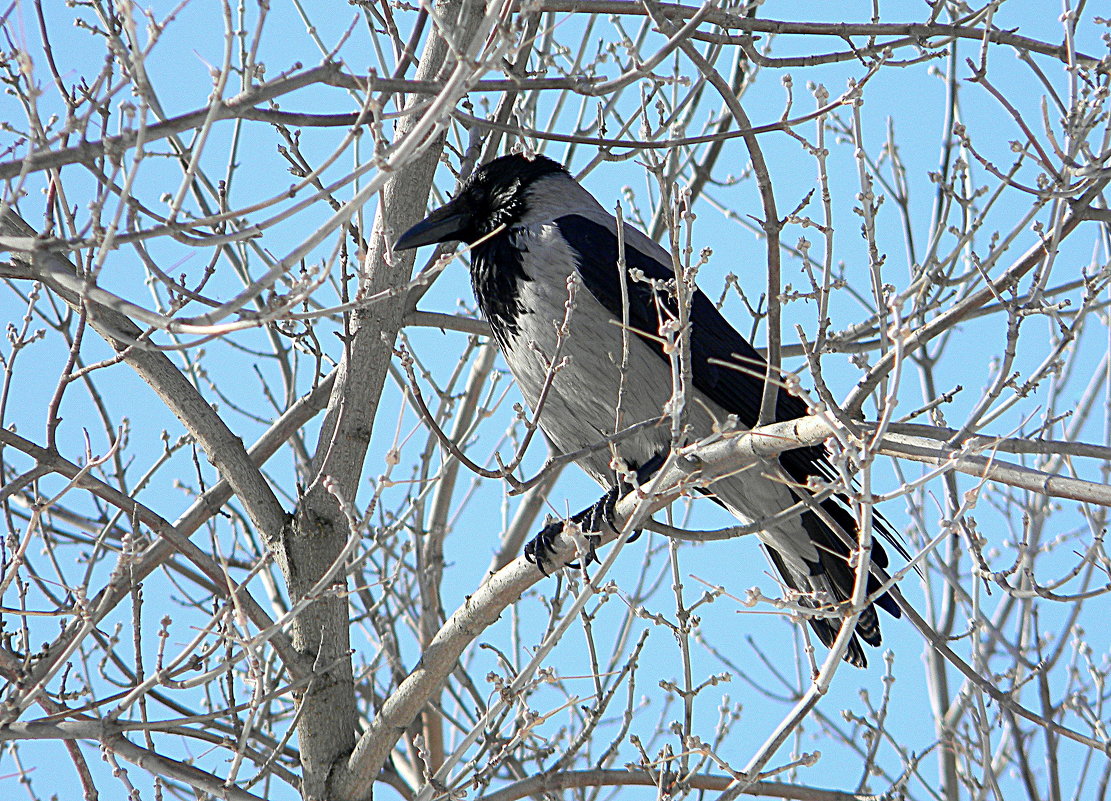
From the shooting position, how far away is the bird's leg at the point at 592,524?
4.02m

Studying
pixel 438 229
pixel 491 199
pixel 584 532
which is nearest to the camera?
pixel 584 532

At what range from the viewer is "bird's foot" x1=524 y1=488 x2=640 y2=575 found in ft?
12.6

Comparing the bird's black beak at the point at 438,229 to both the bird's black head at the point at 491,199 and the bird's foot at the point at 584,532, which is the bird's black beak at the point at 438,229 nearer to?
the bird's black head at the point at 491,199

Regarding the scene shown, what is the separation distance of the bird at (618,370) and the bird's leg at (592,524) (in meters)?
0.01

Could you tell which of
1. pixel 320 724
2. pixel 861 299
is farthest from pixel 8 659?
pixel 861 299

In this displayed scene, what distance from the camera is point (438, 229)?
4941mm

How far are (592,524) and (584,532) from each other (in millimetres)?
46

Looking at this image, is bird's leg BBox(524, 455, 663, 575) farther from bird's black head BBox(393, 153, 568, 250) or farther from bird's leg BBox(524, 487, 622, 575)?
bird's black head BBox(393, 153, 568, 250)

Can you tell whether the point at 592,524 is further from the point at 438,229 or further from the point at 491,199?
the point at 491,199

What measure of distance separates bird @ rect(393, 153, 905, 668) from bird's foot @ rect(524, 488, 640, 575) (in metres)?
0.02

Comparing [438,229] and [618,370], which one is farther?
[438,229]

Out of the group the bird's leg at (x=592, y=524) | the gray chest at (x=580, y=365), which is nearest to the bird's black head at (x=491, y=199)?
the gray chest at (x=580, y=365)

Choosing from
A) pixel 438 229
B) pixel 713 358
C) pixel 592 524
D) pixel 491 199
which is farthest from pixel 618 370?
pixel 491 199

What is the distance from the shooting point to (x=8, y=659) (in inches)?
130
